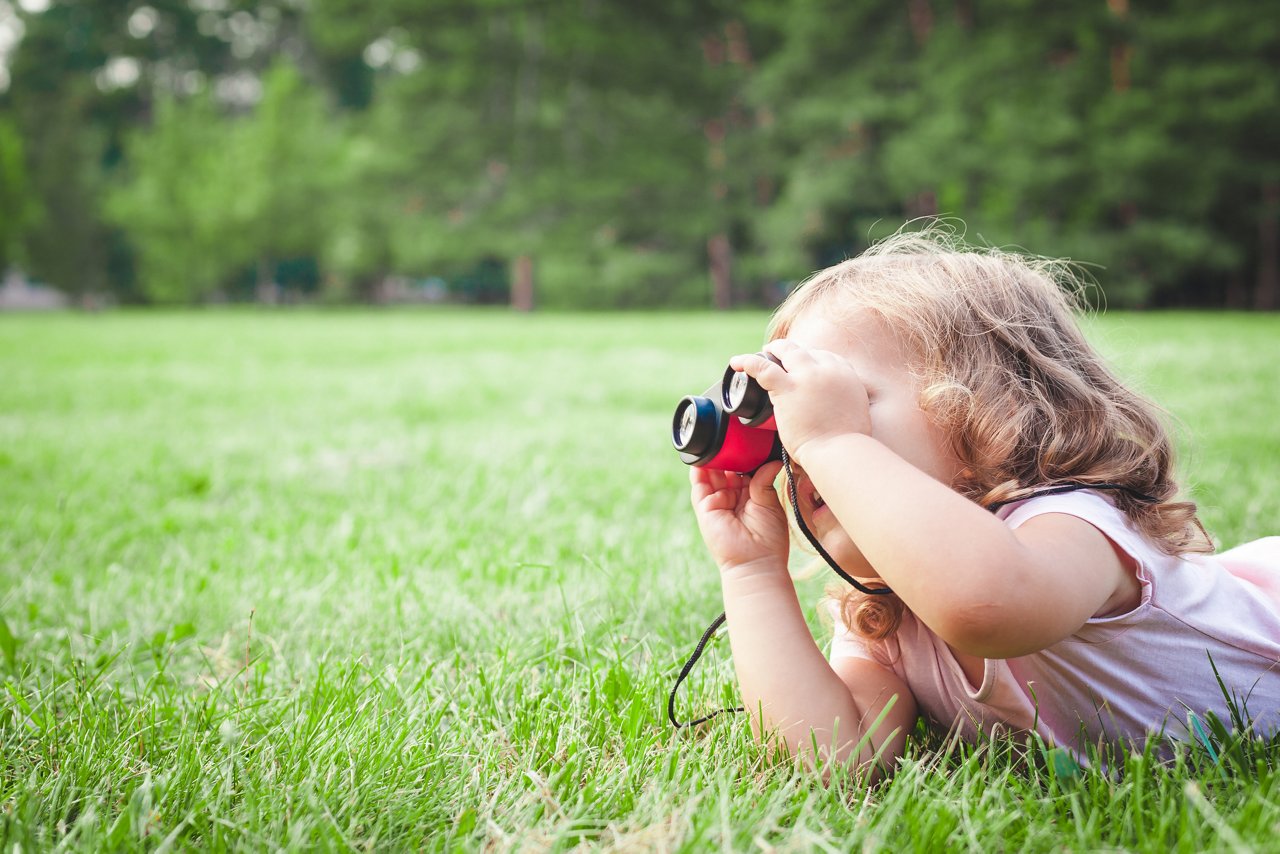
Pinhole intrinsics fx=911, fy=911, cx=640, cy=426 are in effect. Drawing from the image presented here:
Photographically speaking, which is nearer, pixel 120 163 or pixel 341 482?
pixel 341 482

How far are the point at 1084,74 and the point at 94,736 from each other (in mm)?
20648

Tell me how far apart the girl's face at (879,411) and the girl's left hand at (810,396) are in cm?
5

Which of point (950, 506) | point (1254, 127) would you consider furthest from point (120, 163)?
point (950, 506)

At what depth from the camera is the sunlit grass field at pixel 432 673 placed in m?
1.01

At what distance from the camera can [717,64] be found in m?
25.2

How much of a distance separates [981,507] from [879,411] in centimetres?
18

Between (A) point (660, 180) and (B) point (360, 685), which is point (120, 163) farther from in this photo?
(B) point (360, 685)

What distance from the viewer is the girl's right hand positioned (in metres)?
1.27

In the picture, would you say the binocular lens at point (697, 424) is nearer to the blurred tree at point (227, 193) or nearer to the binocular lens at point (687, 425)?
the binocular lens at point (687, 425)

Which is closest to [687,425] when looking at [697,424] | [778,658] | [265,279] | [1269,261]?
[697,424]

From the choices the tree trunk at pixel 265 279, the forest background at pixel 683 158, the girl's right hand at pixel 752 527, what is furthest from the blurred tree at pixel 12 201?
the girl's right hand at pixel 752 527

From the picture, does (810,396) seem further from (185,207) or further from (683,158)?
(185,207)

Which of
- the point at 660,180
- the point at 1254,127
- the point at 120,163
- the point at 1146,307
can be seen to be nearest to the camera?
the point at 1254,127

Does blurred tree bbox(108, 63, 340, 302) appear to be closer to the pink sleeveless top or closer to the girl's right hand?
the girl's right hand
